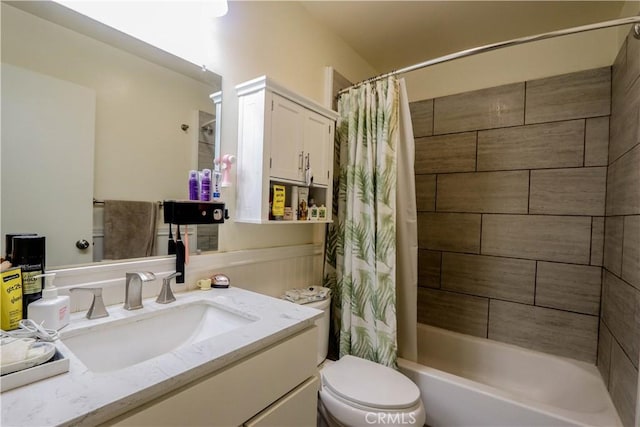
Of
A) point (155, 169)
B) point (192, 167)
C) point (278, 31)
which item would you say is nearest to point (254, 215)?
point (192, 167)

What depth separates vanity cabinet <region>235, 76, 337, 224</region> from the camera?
130cm

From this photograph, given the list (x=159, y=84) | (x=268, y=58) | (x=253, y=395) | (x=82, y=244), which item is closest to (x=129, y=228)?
(x=82, y=244)

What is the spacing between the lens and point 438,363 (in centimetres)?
215

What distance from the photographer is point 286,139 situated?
1.42 metres

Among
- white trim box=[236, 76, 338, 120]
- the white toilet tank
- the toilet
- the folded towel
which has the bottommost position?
the toilet

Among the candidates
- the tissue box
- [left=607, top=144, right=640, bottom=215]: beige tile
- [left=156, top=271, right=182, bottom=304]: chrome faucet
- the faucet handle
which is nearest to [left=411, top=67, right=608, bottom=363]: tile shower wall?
[left=607, top=144, right=640, bottom=215]: beige tile

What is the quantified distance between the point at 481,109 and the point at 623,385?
5.66 ft

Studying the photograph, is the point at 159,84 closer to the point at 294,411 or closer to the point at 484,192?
the point at 294,411

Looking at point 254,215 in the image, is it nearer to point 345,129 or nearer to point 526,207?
point 345,129

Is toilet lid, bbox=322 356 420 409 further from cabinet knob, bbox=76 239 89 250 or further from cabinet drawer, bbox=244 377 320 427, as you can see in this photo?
cabinet knob, bbox=76 239 89 250

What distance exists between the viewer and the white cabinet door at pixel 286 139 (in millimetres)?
1357

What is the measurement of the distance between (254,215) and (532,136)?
6.16 feet

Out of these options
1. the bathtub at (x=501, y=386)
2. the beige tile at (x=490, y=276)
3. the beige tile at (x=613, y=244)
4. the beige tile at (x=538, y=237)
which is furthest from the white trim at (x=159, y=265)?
the beige tile at (x=613, y=244)

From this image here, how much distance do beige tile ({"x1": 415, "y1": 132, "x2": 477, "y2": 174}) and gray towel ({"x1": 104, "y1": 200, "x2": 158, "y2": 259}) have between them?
1.95 metres
